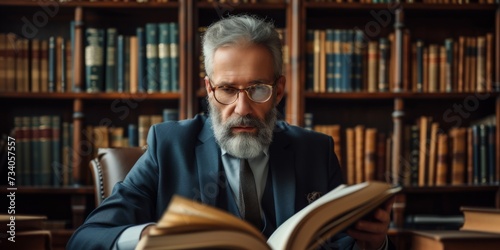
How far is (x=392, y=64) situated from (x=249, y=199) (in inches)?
68.6

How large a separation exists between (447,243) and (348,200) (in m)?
0.99

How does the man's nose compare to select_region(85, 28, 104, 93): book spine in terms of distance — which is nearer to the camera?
the man's nose

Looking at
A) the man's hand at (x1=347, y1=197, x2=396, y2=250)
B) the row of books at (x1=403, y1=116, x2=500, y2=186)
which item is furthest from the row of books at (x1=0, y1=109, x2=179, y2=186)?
the man's hand at (x1=347, y1=197, x2=396, y2=250)

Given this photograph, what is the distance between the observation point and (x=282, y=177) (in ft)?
5.63

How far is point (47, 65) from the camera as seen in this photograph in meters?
3.08

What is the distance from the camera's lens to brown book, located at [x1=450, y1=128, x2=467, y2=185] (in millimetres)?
3160

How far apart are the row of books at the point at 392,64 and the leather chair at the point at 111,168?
136 centimetres

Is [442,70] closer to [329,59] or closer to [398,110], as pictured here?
[398,110]

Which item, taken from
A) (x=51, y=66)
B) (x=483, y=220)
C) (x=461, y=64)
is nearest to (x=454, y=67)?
(x=461, y=64)

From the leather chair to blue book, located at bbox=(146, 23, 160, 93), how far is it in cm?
111

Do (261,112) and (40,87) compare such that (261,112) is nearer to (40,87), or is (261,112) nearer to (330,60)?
(330,60)

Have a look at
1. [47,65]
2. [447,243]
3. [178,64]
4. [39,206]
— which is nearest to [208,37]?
[447,243]

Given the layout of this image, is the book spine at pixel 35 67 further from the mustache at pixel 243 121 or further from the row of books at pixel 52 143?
the mustache at pixel 243 121

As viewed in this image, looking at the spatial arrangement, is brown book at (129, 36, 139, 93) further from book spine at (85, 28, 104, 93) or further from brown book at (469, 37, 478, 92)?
brown book at (469, 37, 478, 92)
